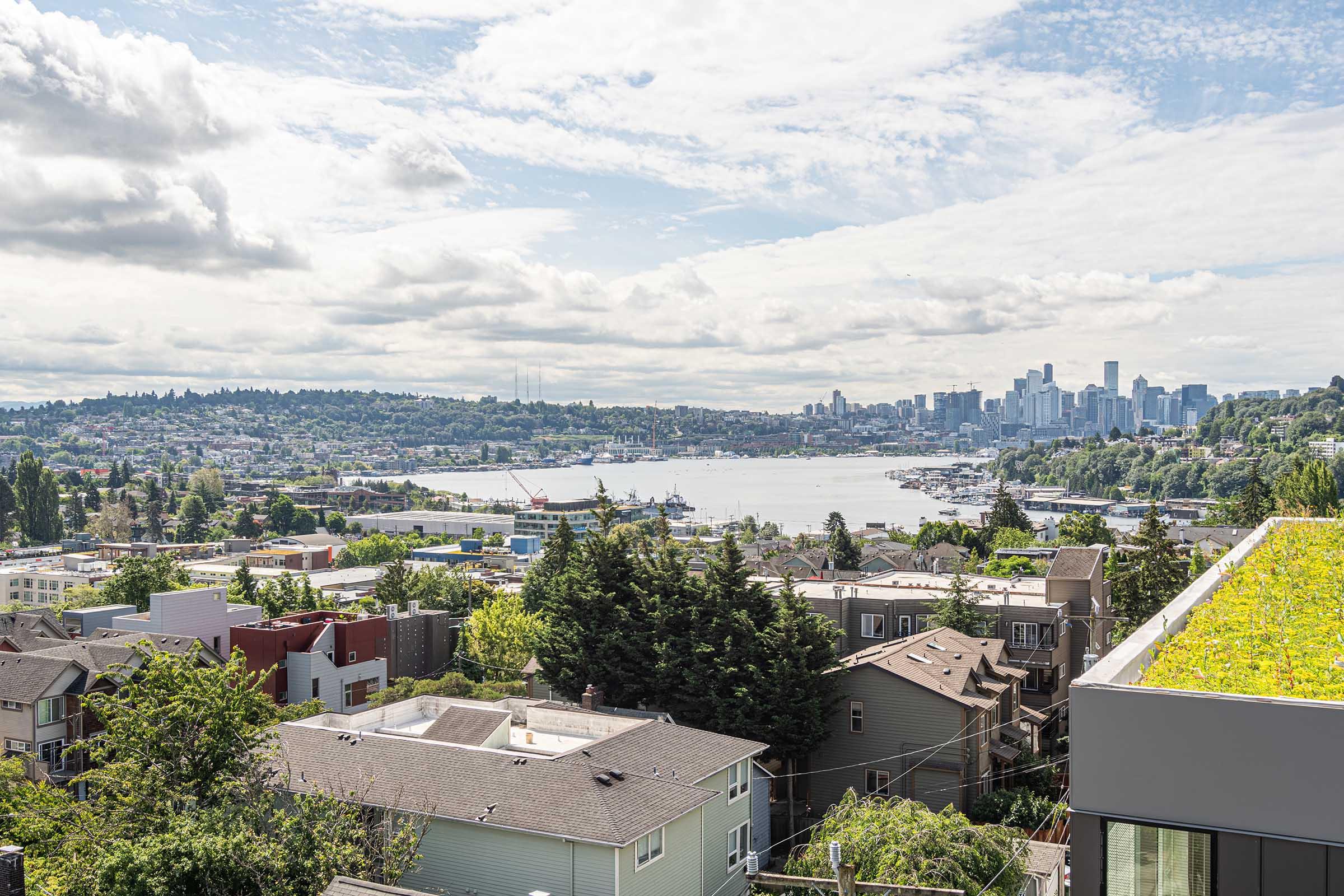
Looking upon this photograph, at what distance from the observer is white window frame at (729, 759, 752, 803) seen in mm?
18281

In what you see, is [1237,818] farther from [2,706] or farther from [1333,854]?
[2,706]

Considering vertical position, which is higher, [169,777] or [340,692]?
[169,777]

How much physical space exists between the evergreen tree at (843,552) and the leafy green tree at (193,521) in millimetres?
93153

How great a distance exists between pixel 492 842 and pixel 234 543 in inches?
3775

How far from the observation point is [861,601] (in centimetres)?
3178

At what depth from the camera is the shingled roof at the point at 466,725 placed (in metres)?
19.5

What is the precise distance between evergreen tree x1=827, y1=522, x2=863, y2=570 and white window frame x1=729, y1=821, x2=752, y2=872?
4691cm

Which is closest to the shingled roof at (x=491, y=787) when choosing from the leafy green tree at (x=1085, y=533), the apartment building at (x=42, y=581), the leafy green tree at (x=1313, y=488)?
the leafy green tree at (x=1313, y=488)

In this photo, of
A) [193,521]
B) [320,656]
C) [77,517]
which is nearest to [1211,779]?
[320,656]

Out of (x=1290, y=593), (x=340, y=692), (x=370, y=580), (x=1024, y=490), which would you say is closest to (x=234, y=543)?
(x=370, y=580)

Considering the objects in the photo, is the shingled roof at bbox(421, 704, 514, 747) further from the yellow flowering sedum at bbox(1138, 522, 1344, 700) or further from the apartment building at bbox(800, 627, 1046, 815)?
the yellow flowering sedum at bbox(1138, 522, 1344, 700)

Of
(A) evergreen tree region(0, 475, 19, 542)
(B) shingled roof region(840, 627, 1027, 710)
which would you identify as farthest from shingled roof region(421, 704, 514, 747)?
(A) evergreen tree region(0, 475, 19, 542)

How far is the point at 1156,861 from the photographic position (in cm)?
499

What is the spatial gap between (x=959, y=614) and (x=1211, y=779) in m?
25.9
